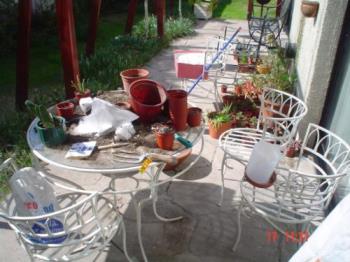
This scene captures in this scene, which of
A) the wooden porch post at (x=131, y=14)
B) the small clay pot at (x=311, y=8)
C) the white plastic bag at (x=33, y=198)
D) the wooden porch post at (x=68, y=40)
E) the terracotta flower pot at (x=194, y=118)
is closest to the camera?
the white plastic bag at (x=33, y=198)

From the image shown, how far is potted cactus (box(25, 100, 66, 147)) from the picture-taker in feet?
6.19

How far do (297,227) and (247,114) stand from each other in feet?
5.24

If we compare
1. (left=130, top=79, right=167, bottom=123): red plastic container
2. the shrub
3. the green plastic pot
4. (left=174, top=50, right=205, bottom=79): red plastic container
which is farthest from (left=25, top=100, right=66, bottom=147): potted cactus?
the shrub

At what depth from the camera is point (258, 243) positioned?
2305mm

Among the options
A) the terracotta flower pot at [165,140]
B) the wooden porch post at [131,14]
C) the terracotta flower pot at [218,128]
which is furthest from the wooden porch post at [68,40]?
the wooden porch post at [131,14]

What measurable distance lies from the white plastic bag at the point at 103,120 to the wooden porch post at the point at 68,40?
189cm

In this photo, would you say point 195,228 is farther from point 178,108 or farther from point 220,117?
point 220,117

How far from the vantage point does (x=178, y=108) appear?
203 cm

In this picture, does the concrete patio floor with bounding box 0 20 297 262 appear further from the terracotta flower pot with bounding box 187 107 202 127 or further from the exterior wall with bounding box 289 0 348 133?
the exterior wall with bounding box 289 0 348 133

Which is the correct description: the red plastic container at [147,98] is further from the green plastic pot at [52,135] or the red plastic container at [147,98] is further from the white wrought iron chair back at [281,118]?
the white wrought iron chair back at [281,118]

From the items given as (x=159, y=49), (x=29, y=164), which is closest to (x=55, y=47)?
(x=159, y=49)

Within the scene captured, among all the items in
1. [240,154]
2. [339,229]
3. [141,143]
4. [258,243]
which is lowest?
[258,243]

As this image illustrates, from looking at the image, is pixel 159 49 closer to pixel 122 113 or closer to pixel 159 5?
pixel 159 5

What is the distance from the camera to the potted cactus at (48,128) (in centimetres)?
189
